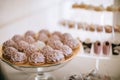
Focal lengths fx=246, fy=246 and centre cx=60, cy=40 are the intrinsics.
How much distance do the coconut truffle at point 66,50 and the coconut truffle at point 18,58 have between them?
0.14m

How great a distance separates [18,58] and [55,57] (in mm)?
126

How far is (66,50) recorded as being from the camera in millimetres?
900

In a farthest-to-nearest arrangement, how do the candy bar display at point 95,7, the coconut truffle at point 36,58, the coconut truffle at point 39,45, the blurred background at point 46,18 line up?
the candy bar display at point 95,7, the blurred background at point 46,18, the coconut truffle at point 39,45, the coconut truffle at point 36,58

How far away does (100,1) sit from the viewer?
1597 millimetres

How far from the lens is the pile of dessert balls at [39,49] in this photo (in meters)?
0.84

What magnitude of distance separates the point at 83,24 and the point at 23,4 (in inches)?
17.0

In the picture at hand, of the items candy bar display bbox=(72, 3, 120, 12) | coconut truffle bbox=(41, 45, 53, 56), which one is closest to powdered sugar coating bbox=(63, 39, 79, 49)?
coconut truffle bbox=(41, 45, 53, 56)

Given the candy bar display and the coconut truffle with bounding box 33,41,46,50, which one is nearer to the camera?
the coconut truffle with bounding box 33,41,46,50

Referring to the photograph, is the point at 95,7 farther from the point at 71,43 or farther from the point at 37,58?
the point at 37,58

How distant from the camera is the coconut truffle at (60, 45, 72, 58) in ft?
2.93

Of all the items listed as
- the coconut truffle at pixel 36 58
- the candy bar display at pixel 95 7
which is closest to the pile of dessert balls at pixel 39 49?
the coconut truffle at pixel 36 58

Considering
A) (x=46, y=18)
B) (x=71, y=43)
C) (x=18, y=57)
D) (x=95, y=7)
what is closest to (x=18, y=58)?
(x=18, y=57)

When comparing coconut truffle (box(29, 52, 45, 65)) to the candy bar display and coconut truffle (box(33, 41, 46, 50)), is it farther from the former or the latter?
the candy bar display

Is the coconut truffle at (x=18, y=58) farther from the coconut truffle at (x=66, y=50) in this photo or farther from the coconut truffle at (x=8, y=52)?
the coconut truffle at (x=66, y=50)
